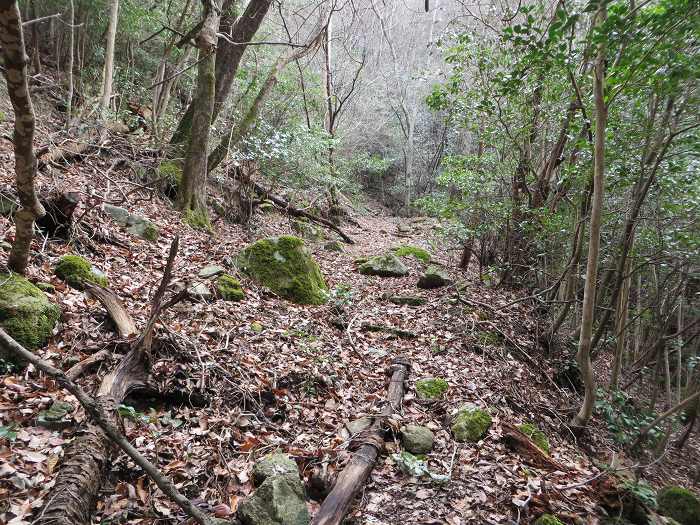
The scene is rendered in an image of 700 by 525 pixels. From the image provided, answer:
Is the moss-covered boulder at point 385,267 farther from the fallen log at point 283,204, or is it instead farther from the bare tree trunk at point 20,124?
the bare tree trunk at point 20,124

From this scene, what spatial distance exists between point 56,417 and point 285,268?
13.6ft

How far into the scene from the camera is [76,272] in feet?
14.5

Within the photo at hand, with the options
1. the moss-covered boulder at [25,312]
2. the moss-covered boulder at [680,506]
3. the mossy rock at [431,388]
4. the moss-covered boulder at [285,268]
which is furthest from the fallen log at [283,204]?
the moss-covered boulder at [680,506]

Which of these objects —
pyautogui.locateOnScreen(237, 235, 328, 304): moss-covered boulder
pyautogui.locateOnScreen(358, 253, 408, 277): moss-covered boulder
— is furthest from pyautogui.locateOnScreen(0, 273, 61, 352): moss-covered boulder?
pyautogui.locateOnScreen(358, 253, 408, 277): moss-covered boulder

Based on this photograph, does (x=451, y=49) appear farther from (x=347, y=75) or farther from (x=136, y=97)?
(x=347, y=75)

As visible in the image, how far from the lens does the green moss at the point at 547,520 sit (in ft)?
9.90

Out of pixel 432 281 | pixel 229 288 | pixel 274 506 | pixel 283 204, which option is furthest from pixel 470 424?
pixel 283 204

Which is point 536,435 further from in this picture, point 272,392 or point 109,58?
point 109,58

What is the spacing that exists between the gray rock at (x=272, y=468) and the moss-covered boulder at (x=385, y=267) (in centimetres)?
672

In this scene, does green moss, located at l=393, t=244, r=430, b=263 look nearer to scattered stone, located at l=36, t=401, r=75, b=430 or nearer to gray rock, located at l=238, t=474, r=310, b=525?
gray rock, located at l=238, t=474, r=310, b=525

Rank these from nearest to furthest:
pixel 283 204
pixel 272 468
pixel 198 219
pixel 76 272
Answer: pixel 272 468, pixel 76 272, pixel 198 219, pixel 283 204

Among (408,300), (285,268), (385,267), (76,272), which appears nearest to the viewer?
(76,272)

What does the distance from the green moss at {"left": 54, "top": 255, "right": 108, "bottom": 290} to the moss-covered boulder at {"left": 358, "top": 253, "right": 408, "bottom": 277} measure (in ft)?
20.0

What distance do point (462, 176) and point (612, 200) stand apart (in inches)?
125
